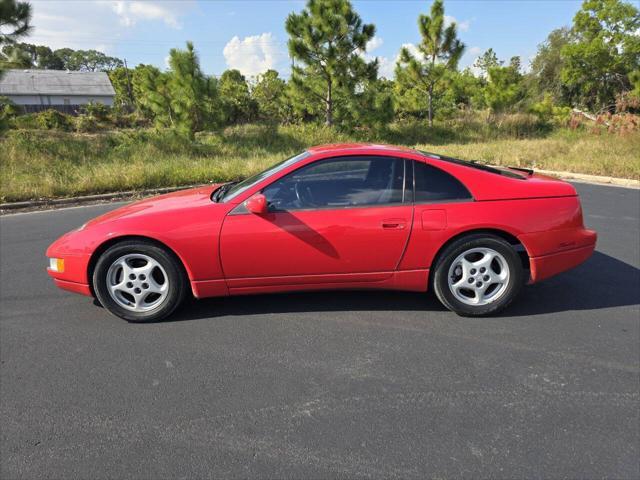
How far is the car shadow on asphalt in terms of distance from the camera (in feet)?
11.9

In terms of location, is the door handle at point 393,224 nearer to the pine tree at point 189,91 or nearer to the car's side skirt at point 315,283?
the car's side skirt at point 315,283

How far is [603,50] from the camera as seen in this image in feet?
91.5

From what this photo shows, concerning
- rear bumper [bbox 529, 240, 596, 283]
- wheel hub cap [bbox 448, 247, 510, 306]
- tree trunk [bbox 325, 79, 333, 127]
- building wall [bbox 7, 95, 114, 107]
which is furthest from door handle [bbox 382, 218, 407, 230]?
building wall [bbox 7, 95, 114, 107]

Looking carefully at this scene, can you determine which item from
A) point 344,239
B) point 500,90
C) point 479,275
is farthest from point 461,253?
point 500,90

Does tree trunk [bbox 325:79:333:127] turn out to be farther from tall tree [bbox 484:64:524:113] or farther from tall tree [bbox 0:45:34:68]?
tall tree [bbox 0:45:34:68]

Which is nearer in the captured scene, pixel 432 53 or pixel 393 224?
pixel 393 224

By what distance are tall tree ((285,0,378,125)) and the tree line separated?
0.04 meters

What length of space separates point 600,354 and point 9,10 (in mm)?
14900

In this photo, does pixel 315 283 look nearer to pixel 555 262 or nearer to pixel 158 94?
pixel 555 262

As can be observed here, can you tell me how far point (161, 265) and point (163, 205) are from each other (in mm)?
569

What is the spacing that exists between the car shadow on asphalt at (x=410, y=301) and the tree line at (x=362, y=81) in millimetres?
12405

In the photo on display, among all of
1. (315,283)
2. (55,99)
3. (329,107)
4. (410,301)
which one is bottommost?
(410,301)

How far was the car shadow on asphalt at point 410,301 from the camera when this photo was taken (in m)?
3.64

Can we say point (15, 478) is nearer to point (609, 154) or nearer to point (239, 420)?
point (239, 420)
